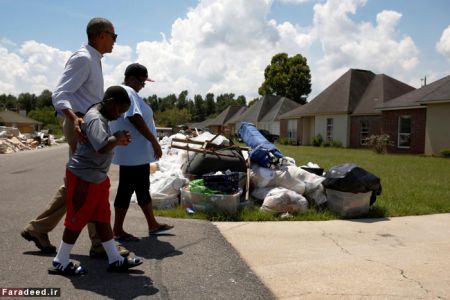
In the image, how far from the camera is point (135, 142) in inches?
178

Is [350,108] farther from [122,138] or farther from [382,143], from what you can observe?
[122,138]

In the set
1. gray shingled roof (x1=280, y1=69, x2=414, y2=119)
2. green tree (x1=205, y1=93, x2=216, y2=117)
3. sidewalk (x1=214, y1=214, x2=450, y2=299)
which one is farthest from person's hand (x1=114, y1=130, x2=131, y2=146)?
green tree (x1=205, y1=93, x2=216, y2=117)

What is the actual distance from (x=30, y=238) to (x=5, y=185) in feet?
19.4

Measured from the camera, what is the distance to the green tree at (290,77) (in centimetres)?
6425

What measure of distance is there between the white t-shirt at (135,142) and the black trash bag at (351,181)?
116 inches

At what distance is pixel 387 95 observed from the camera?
3008cm

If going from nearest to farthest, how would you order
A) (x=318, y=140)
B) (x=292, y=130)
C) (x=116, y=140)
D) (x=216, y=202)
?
1. (x=116, y=140)
2. (x=216, y=202)
3. (x=318, y=140)
4. (x=292, y=130)

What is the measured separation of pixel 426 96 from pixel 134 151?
21.8 meters

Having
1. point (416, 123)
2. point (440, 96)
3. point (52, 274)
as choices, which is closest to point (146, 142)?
point (52, 274)

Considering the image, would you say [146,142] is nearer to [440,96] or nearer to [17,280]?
[17,280]

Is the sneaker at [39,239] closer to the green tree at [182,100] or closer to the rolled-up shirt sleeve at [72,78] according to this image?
the rolled-up shirt sleeve at [72,78]

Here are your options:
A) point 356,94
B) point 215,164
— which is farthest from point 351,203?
point 356,94

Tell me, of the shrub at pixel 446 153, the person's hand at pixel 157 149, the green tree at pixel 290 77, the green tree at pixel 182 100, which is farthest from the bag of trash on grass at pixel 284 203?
the green tree at pixel 182 100

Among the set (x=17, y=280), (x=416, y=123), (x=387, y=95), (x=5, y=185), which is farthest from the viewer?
(x=387, y=95)
